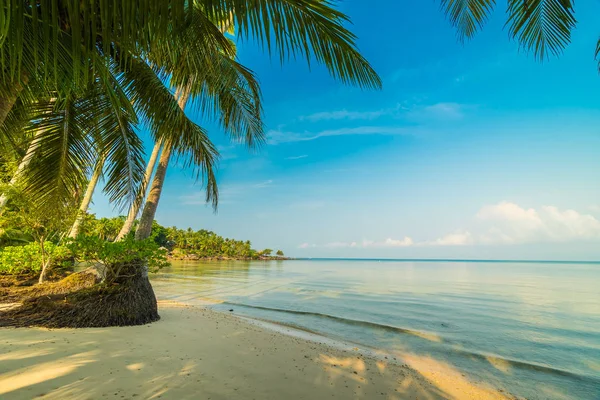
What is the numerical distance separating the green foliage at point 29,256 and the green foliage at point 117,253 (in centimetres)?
539

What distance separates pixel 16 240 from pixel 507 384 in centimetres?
2196

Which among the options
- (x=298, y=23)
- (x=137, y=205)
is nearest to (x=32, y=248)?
(x=137, y=205)

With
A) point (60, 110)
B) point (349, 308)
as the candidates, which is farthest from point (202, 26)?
point (349, 308)

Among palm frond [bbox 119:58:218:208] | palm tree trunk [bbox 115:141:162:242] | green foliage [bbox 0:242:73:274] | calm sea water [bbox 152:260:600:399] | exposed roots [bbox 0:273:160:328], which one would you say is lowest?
calm sea water [bbox 152:260:600:399]

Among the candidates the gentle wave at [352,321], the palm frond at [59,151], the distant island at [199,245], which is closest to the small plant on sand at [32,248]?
the palm frond at [59,151]

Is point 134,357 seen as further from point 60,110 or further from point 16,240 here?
point 16,240

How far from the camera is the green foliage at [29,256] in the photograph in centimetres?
1044

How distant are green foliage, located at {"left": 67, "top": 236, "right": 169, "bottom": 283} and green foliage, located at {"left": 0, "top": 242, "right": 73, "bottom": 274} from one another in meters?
5.39

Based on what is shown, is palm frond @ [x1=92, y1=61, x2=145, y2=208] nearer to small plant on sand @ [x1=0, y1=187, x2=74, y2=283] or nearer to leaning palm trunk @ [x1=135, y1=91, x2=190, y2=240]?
leaning palm trunk @ [x1=135, y1=91, x2=190, y2=240]

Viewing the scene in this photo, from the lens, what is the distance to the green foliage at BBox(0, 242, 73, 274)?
10.4 metres

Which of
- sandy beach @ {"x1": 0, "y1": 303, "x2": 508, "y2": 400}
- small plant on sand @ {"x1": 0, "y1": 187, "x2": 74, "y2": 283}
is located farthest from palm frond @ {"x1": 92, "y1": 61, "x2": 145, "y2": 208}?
small plant on sand @ {"x1": 0, "y1": 187, "x2": 74, "y2": 283}

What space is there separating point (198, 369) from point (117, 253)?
12.1ft

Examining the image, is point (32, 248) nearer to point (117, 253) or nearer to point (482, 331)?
point (117, 253)

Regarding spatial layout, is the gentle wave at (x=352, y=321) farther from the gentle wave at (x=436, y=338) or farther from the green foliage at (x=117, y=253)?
the green foliage at (x=117, y=253)
